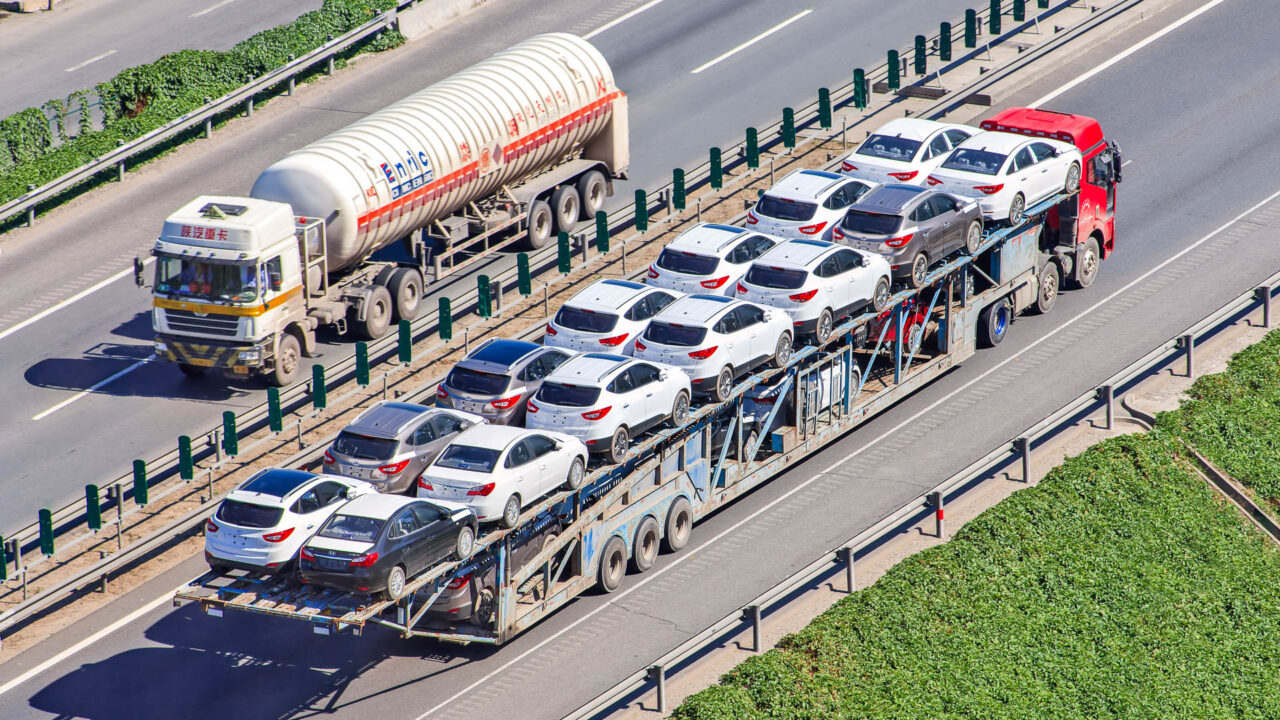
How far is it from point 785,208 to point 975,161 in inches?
159

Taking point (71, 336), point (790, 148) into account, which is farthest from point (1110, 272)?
point (71, 336)

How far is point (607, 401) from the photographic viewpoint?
102ft

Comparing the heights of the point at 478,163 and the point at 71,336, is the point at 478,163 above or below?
above

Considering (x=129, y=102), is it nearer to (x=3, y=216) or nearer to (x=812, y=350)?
(x=3, y=216)

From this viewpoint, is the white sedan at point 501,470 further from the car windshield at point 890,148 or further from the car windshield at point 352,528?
the car windshield at point 890,148

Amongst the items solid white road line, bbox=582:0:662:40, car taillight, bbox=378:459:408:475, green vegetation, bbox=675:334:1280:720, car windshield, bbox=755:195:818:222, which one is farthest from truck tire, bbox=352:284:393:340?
solid white road line, bbox=582:0:662:40

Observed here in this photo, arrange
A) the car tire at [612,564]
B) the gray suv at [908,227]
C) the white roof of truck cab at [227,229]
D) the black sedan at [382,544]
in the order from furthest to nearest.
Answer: the white roof of truck cab at [227,229] → the gray suv at [908,227] → the car tire at [612,564] → the black sedan at [382,544]

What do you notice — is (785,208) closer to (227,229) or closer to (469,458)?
(227,229)

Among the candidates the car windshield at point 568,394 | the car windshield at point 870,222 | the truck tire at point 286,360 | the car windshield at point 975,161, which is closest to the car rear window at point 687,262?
the car windshield at point 870,222

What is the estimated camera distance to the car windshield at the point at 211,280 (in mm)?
37781

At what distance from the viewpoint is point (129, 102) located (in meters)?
49.3

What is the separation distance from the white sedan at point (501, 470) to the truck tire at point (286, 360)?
933cm

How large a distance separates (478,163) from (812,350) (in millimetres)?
10621

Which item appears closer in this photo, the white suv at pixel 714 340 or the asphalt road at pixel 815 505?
the asphalt road at pixel 815 505
